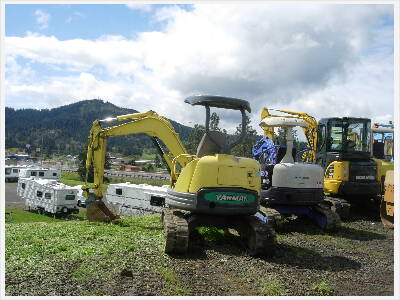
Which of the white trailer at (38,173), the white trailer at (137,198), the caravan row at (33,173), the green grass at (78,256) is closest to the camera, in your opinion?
the green grass at (78,256)

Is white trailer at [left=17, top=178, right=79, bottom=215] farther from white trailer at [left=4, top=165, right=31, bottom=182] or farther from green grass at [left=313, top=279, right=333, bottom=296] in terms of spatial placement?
white trailer at [left=4, top=165, right=31, bottom=182]

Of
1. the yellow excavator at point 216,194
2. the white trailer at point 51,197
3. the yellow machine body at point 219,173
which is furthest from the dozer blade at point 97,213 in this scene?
the white trailer at point 51,197

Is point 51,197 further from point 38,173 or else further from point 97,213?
point 38,173

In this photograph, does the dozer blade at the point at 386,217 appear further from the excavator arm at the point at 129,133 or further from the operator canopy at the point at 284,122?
the excavator arm at the point at 129,133

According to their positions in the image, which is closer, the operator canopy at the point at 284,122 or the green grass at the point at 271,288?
the green grass at the point at 271,288

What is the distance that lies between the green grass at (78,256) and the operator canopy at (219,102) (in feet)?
11.6

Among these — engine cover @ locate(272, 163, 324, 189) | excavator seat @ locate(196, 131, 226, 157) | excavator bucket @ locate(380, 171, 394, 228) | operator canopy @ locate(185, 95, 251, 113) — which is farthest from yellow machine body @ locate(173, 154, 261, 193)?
excavator bucket @ locate(380, 171, 394, 228)

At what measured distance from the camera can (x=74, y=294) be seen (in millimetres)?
6359

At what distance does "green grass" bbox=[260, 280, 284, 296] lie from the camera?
6.83 m

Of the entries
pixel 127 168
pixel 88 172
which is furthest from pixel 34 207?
pixel 127 168

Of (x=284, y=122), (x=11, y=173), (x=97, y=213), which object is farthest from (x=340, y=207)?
(x=11, y=173)

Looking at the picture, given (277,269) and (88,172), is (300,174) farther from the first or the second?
(88,172)

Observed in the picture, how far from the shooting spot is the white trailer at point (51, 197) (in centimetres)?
3441

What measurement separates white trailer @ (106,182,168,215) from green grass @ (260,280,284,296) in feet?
69.0
